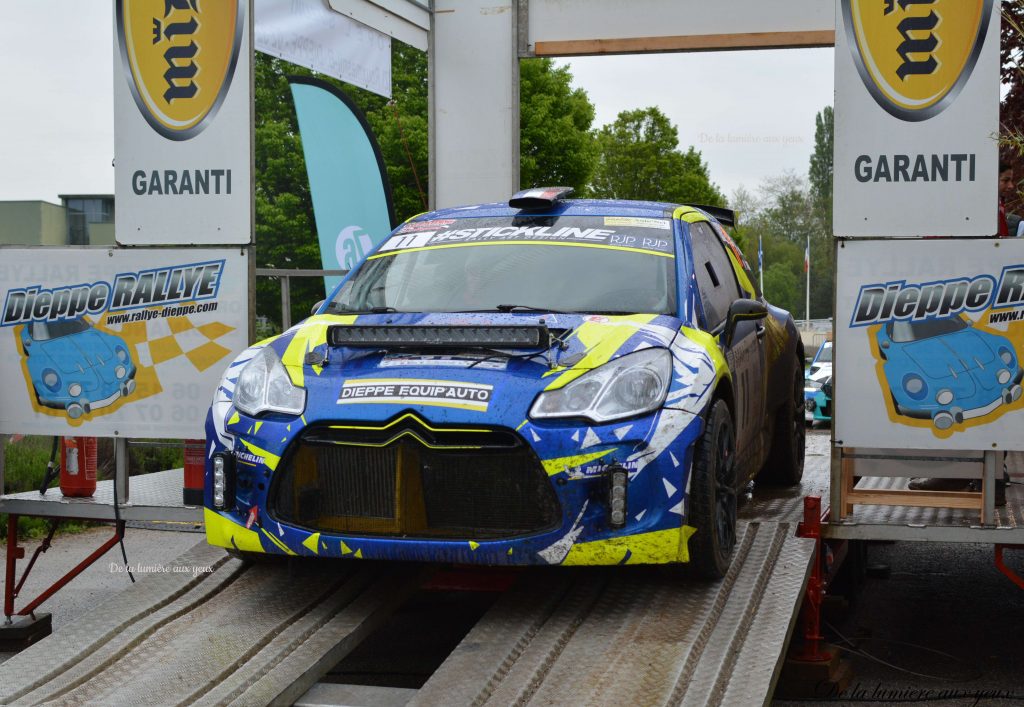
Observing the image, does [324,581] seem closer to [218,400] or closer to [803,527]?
[218,400]

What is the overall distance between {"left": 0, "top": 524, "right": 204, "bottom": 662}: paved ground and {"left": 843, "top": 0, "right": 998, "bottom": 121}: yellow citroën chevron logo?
159 inches

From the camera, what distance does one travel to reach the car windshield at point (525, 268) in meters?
5.43

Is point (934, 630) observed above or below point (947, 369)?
below

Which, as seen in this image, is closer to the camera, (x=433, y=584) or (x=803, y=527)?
(x=433, y=584)

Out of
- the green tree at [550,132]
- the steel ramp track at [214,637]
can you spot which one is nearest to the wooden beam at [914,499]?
the steel ramp track at [214,637]

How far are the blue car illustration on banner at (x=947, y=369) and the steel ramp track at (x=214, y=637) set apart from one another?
2252mm

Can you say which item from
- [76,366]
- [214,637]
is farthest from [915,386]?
[76,366]

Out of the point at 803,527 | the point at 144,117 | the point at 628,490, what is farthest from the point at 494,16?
the point at 628,490

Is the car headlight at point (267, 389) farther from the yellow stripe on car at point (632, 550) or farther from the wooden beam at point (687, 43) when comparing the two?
the wooden beam at point (687, 43)

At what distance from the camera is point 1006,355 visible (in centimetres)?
532

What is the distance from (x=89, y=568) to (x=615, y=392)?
617cm

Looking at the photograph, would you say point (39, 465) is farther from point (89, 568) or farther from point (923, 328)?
point (923, 328)

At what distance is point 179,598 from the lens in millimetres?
5125

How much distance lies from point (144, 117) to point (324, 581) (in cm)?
275
